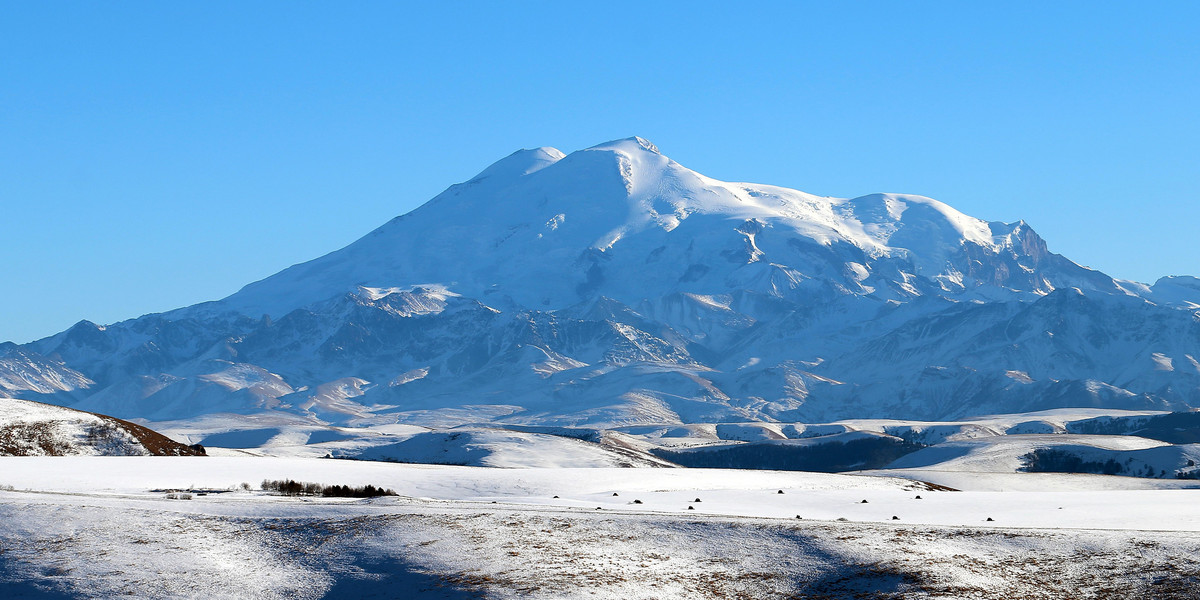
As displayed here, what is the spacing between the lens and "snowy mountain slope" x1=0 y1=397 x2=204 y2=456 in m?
84.6

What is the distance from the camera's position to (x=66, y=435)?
89062mm

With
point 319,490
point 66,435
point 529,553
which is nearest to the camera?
point 529,553

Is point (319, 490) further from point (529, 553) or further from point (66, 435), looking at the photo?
point (66, 435)

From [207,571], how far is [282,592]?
272cm

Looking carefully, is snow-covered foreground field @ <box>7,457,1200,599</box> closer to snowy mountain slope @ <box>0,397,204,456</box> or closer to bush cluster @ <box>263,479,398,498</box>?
bush cluster @ <box>263,479,398,498</box>

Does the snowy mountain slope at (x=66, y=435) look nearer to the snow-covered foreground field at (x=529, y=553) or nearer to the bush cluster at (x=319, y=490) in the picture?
the bush cluster at (x=319, y=490)

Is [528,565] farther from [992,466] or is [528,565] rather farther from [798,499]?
[992,466]

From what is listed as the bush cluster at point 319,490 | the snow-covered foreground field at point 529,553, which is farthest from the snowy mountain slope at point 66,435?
the snow-covered foreground field at point 529,553

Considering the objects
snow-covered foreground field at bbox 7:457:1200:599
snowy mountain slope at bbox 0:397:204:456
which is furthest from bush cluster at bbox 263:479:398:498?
snowy mountain slope at bbox 0:397:204:456

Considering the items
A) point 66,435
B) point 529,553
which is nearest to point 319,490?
point 529,553

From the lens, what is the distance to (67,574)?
120ft

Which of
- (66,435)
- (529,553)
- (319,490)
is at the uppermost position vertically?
(66,435)

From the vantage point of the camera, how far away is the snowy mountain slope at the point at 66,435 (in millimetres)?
84562

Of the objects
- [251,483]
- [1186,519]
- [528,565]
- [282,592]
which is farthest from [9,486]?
[1186,519]
